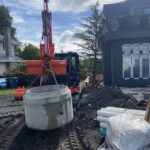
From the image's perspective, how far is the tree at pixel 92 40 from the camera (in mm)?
30828

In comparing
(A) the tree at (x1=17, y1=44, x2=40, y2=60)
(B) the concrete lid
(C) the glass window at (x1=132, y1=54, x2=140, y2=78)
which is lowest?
(B) the concrete lid

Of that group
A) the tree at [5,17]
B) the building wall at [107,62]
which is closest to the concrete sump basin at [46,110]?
the building wall at [107,62]

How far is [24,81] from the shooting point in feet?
100

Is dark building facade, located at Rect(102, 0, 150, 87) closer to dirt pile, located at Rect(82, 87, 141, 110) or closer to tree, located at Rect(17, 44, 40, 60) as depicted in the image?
dirt pile, located at Rect(82, 87, 141, 110)

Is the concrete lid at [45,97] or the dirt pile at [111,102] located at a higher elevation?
the concrete lid at [45,97]

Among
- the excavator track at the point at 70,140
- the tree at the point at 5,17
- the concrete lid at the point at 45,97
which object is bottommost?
the excavator track at the point at 70,140

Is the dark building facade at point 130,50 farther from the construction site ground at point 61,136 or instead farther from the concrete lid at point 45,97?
the concrete lid at point 45,97

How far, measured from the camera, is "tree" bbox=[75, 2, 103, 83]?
101 feet

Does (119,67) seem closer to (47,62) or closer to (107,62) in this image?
(107,62)

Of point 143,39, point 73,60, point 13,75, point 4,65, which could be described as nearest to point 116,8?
point 143,39

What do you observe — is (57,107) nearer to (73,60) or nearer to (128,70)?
(73,60)

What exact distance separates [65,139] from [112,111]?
175cm

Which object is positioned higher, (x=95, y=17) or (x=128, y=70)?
(x=95, y=17)

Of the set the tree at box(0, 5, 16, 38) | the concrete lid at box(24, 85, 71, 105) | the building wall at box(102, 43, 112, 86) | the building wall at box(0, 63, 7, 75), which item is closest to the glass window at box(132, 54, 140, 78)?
the building wall at box(102, 43, 112, 86)
